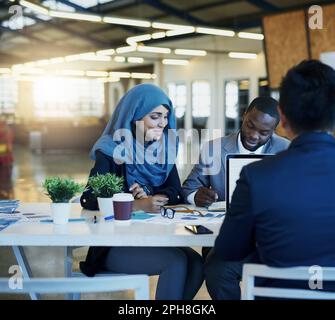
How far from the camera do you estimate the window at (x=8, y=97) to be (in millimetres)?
25859

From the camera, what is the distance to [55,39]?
2041 cm

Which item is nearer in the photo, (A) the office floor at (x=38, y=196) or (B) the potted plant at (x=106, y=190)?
(B) the potted plant at (x=106, y=190)

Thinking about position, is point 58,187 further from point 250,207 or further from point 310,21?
point 310,21

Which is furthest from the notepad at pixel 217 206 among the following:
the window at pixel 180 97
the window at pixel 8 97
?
the window at pixel 8 97

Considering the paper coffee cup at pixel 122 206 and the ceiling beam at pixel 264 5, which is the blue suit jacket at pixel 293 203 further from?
the ceiling beam at pixel 264 5

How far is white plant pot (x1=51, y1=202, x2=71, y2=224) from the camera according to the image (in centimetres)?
196

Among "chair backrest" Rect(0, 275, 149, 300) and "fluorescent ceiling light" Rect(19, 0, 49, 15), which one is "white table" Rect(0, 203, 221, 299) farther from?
"fluorescent ceiling light" Rect(19, 0, 49, 15)

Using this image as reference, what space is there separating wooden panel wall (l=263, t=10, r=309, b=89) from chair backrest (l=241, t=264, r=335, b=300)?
691 cm

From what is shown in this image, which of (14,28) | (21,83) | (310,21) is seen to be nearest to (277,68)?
(310,21)

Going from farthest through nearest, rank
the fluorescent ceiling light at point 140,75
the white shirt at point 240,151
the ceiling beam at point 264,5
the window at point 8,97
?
the window at point 8,97
the fluorescent ceiling light at point 140,75
the ceiling beam at point 264,5
the white shirt at point 240,151

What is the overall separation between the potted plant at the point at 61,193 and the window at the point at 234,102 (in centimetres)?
1689

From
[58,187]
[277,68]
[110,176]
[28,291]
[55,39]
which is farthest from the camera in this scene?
[55,39]

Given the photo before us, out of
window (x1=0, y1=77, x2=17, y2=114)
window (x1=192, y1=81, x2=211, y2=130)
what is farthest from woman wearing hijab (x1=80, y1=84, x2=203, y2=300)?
window (x1=0, y1=77, x2=17, y2=114)

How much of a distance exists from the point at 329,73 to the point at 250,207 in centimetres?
44
